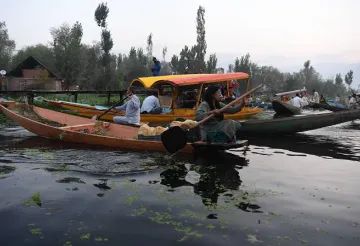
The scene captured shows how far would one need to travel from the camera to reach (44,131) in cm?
891

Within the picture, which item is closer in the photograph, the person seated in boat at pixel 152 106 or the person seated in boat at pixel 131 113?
the person seated in boat at pixel 131 113

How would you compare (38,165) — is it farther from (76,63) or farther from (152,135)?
(76,63)

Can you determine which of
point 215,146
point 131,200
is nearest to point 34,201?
point 131,200

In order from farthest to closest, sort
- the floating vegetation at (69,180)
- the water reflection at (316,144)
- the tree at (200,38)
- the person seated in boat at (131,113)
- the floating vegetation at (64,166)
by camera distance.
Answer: the tree at (200,38), the person seated in boat at (131,113), the water reflection at (316,144), the floating vegetation at (64,166), the floating vegetation at (69,180)

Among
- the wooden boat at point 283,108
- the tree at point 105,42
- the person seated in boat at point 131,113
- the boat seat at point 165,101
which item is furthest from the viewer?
the tree at point 105,42

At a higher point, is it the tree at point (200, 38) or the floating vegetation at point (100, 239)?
the tree at point (200, 38)

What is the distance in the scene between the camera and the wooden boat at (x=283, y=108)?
55.3 ft

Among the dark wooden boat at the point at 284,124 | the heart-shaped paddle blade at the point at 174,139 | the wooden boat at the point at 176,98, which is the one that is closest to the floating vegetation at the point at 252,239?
the heart-shaped paddle blade at the point at 174,139

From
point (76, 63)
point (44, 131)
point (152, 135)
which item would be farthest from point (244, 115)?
point (76, 63)

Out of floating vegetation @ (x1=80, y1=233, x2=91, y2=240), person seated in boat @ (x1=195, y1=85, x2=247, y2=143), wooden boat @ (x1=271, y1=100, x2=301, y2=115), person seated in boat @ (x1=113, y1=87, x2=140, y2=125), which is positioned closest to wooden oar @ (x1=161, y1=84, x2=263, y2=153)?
person seated in boat @ (x1=195, y1=85, x2=247, y2=143)

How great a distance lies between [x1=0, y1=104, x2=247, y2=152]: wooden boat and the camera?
736 cm

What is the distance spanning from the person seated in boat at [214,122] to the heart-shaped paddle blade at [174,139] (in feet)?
1.77

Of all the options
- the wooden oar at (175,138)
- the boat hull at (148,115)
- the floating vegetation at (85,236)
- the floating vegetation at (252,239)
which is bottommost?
the floating vegetation at (252,239)

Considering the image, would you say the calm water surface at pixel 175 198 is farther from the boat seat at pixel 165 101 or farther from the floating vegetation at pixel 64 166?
the boat seat at pixel 165 101
